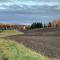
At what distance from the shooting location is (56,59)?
33.2 feet

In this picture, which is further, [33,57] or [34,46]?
[34,46]

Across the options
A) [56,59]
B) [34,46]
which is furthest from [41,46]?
[56,59]

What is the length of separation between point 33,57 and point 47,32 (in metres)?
9.54

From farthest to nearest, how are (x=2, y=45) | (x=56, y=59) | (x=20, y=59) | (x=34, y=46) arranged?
(x=34, y=46) → (x=56, y=59) → (x=2, y=45) → (x=20, y=59)

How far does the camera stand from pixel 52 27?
717 inches

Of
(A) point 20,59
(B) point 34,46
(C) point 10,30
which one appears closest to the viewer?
(A) point 20,59

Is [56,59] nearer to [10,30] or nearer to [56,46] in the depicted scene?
[56,46]

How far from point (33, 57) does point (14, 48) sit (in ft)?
3.05

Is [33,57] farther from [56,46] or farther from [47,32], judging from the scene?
[47,32]

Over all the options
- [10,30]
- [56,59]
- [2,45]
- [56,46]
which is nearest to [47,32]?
[10,30]

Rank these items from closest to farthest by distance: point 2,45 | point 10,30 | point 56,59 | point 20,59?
point 20,59
point 2,45
point 56,59
point 10,30

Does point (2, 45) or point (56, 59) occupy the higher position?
point (2, 45)

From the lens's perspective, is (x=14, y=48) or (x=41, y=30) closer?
(x=14, y=48)

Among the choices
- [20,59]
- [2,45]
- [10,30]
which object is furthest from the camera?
[10,30]
